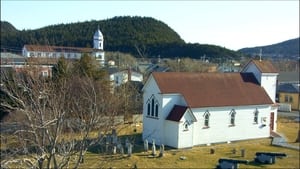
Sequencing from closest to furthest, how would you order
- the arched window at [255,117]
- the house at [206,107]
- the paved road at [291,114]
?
the house at [206,107] → the arched window at [255,117] → the paved road at [291,114]

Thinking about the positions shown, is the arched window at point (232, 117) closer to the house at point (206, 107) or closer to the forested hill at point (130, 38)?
the house at point (206, 107)

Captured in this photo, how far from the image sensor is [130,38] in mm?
141875

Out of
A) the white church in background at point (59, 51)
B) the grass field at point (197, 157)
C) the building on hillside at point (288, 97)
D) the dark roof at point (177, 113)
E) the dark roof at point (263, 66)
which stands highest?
the white church in background at point (59, 51)

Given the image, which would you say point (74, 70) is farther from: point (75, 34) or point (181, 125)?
point (75, 34)

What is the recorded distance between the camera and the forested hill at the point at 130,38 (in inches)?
5084

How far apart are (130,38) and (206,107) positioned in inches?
4373

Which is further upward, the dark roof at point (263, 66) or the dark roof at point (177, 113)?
the dark roof at point (263, 66)

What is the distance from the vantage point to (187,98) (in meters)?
32.4

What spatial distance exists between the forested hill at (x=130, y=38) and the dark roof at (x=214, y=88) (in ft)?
267

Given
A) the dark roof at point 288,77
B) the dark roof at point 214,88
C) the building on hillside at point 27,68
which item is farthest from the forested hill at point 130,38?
the building on hillside at point 27,68

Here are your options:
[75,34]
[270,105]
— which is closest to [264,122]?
[270,105]

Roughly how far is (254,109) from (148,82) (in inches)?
386

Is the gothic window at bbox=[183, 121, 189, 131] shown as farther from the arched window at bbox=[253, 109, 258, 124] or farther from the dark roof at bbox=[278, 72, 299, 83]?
the dark roof at bbox=[278, 72, 299, 83]

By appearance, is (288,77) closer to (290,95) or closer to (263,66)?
(290,95)
